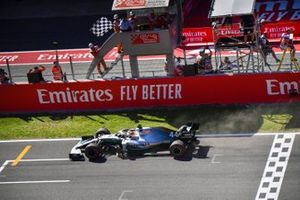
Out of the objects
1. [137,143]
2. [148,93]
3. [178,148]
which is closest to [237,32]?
[148,93]

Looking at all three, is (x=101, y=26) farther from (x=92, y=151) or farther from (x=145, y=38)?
(x=92, y=151)

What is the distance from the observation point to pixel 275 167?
22.7 m

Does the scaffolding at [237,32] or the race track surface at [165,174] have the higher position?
the scaffolding at [237,32]

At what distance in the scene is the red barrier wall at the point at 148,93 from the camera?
28109mm

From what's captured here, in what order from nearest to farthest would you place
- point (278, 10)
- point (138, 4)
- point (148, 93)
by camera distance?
1. point (138, 4)
2. point (148, 93)
3. point (278, 10)

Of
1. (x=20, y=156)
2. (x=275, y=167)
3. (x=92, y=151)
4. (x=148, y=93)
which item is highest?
(x=148, y=93)

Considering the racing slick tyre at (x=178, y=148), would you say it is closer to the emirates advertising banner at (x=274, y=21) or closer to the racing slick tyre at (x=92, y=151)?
the racing slick tyre at (x=92, y=151)

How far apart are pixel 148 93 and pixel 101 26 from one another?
12437 mm

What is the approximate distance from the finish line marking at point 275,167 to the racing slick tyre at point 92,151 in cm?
635

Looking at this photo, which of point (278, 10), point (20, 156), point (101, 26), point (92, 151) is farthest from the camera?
point (101, 26)

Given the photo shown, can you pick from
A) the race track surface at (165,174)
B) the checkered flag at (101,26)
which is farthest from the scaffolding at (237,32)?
the checkered flag at (101,26)

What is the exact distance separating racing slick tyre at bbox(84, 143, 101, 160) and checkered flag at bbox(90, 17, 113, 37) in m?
16.0

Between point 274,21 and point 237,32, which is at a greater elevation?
point 237,32

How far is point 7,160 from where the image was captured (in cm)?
2545
